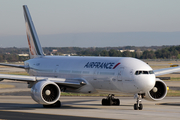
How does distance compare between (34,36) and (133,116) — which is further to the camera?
(34,36)

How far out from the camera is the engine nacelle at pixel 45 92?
3188 centimetres

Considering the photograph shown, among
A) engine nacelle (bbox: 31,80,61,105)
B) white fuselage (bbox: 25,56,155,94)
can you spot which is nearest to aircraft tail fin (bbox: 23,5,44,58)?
white fuselage (bbox: 25,56,155,94)

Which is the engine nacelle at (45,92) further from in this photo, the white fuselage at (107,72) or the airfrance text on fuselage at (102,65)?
the airfrance text on fuselage at (102,65)

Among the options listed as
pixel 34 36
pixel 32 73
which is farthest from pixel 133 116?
pixel 34 36

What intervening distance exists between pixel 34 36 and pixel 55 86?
13956 millimetres

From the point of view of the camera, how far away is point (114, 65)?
106ft

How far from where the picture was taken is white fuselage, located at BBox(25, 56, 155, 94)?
30.3m

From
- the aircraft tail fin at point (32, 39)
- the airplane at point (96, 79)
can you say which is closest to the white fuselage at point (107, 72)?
the airplane at point (96, 79)

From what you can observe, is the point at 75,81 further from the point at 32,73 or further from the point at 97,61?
the point at 32,73

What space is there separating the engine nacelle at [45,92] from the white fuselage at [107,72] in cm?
351

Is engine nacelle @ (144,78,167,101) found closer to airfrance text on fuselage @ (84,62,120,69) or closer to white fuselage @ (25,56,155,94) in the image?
white fuselage @ (25,56,155,94)

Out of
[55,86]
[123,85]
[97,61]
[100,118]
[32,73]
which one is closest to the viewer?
[100,118]

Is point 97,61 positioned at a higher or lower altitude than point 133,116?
higher

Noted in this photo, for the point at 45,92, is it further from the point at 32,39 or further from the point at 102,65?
the point at 32,39
